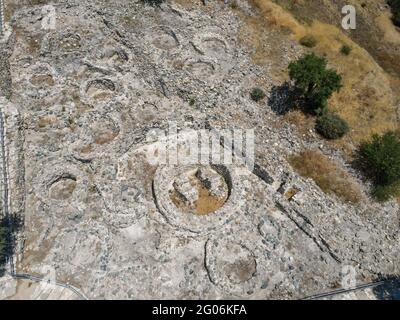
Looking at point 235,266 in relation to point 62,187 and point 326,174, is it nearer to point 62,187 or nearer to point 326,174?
point 326,174

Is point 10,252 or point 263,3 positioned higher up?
point 263,3

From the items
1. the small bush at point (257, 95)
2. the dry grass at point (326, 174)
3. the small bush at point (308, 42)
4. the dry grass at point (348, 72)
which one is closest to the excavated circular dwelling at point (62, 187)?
the small bush at point (257, 95)

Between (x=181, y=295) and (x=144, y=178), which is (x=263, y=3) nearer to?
(x=144, y=178)

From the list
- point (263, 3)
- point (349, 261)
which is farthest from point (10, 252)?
point (263, 3)

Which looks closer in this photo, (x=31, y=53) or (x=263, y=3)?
(x=31, y=53)

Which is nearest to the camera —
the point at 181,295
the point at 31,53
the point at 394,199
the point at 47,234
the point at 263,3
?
the point at 181,295

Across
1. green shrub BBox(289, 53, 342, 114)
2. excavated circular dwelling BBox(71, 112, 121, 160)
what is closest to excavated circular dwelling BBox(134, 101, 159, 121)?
excavated circular dwelling BBox(71, 112, 121, 160)

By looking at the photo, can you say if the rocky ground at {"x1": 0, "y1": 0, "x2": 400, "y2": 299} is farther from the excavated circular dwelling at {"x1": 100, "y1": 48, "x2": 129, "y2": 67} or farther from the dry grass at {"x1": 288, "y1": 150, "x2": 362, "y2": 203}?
the dry grass at {"x1": 288, "y1": 150, "x2": 362, "y2": 203}
